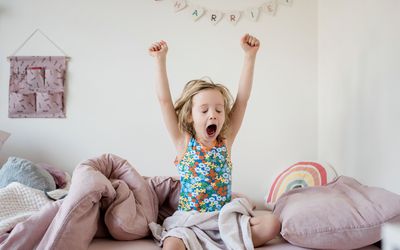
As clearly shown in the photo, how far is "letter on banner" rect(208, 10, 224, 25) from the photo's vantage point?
206 centimetres

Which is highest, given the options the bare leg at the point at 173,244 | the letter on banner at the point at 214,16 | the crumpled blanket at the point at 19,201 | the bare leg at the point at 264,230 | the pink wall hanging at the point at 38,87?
the letter on banner at the point at 214,16

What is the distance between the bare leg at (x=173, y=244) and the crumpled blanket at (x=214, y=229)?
0.01 metres

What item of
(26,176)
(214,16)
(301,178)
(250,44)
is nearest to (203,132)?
(250,44)

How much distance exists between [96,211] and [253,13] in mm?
1452

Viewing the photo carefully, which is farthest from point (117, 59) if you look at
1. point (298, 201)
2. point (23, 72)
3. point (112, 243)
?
point (298, 201)

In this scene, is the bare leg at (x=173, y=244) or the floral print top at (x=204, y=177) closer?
the bare leg at (x=173, y=244)

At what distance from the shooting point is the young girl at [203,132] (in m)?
1.26

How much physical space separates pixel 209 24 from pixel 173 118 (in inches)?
36.2

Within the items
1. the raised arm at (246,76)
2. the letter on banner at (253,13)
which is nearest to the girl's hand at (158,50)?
the raised arm at (246,76)

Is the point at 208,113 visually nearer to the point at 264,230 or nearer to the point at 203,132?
the point at 203,132

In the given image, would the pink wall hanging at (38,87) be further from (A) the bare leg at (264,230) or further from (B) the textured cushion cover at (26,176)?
(A) the bare leg at (264,230)

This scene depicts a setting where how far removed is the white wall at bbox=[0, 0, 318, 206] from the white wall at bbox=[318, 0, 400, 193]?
14cm

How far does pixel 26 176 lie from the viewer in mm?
1607

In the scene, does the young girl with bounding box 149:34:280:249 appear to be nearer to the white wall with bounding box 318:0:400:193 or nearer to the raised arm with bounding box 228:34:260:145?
the raised arm with bounding box 228:34:260:145
